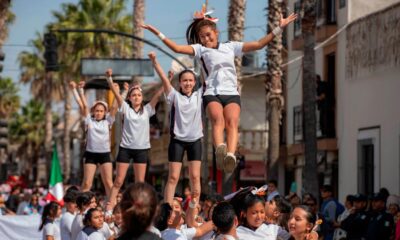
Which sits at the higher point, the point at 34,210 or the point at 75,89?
the point at 75,89

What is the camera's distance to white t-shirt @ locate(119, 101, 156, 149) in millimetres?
16000

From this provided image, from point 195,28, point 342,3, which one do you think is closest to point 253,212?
point 195,28

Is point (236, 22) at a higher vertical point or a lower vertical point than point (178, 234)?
higher

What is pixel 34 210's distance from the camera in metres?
28.6

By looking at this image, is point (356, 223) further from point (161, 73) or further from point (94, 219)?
point (94, 219)

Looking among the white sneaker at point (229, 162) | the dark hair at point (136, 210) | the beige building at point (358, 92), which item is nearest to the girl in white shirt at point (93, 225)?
the white sneaker at point (229, 162)

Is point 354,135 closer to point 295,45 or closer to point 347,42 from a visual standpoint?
point 347,42

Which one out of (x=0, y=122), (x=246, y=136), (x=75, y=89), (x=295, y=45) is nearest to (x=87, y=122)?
(x=75, y=89)

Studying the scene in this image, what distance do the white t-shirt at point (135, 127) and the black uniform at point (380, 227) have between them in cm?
616

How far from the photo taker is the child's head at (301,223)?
37.1ft

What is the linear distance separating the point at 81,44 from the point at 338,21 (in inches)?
1119

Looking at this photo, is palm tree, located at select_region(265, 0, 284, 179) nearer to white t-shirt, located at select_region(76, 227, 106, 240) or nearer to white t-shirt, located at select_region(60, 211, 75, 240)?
white t-shirt, located at select_region(60, 211, 75, 240)

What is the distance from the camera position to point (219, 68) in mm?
13938

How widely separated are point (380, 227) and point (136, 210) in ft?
45.7
